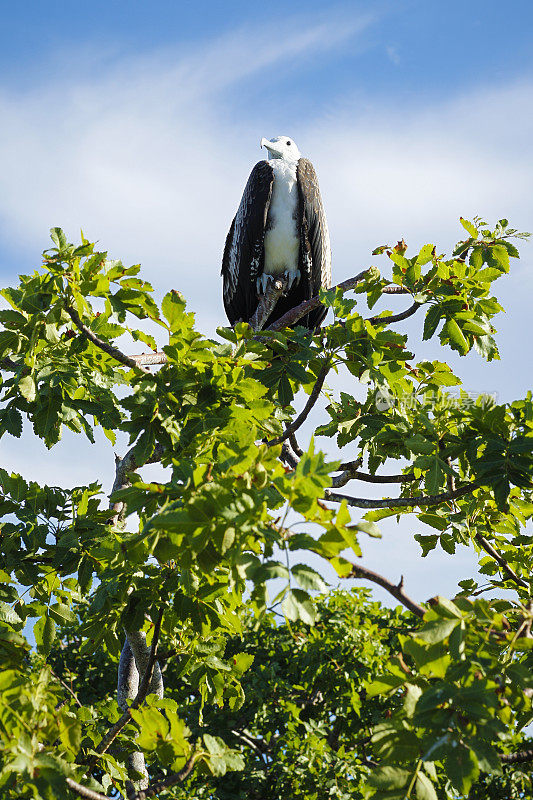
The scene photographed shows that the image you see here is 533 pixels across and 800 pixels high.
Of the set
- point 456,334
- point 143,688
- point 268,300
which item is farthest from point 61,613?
point 268,300

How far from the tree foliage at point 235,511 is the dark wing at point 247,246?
4.76ft

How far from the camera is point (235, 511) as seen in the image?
197 centimetres

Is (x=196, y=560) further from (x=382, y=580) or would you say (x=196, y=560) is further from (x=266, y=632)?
(x=266, y=632)

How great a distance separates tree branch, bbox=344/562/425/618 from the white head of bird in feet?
14.9

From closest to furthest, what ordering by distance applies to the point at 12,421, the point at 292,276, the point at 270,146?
the point at 12,421 → the point at 292,276 → the point at 270,146

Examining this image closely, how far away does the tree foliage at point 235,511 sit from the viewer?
79.5 inches

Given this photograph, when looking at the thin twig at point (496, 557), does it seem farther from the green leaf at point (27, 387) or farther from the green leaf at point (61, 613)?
the green leaf at point (27, 387)

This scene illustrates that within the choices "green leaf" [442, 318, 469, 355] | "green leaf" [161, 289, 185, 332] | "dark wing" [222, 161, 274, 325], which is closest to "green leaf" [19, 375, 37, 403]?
"green leaf" [161, 289, 185, 332]

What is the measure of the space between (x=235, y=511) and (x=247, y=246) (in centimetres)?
442

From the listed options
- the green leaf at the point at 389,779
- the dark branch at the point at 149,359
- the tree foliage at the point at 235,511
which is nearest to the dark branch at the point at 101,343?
the tree foliage at the point at 235,511

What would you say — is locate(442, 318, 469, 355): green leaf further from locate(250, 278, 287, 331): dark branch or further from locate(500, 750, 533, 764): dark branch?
locate(250, 278, 287, 331): dark branch

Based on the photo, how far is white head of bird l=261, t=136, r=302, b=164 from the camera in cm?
645

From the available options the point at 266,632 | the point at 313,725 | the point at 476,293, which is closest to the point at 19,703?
the point at 476,293

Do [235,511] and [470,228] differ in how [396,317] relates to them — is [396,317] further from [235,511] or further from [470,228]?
[235,511]
